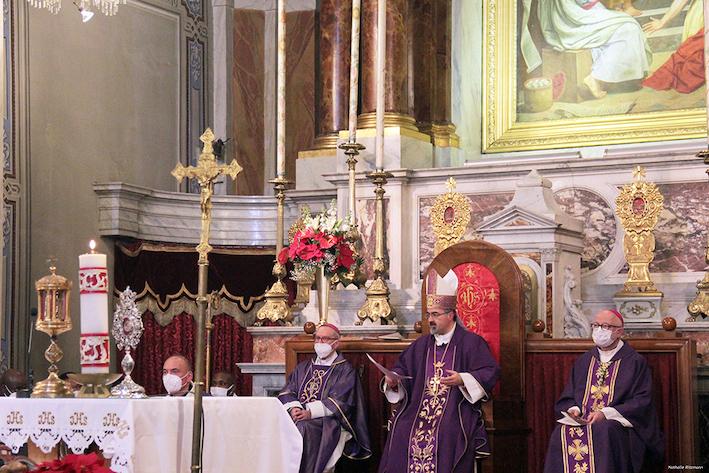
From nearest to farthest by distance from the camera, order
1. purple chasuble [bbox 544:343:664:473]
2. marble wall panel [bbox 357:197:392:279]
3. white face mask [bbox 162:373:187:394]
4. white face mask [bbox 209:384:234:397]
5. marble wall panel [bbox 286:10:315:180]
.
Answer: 1. purple chasuble [bbox 544:343:664:473]
2. white face mask [bbox 162:373:187:394]
3. white face mask [bbox 209:384:234:397]
4. marble wall panel [bbox 357:197:392:279]
5. marble wall panel [bbox 286:10:315:180]

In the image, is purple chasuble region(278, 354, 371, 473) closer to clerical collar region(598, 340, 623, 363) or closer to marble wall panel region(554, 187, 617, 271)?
clerical collar region(598, 340, 623, 363)

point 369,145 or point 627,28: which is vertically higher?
point 627,28

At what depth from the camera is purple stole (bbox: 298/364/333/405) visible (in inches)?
355

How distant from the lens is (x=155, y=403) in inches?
257

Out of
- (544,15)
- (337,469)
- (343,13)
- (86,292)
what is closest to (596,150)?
(544,15)

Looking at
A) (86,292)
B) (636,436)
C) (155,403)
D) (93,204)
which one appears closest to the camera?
(86,292)

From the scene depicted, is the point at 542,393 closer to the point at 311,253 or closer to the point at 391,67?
the point at 311,253

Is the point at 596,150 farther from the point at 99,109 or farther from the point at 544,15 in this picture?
the point at 99,109

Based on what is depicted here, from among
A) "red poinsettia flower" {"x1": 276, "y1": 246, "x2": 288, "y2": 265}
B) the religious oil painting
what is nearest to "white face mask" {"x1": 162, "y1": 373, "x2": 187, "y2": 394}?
"red poinsettia flower" {"x1": 276, "y1": 246, "x2": 288, "y2": 265}

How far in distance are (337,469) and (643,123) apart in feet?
13.5

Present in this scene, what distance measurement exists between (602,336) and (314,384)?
6.40 feet

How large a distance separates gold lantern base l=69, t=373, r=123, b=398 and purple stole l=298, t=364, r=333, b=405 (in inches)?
100

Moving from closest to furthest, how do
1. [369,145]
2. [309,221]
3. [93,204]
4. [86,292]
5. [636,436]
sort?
[86,292] → [636,436] → [309,221] → [369,145] → [93,204]

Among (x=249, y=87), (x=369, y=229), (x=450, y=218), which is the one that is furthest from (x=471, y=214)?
(x=249, y=87)
